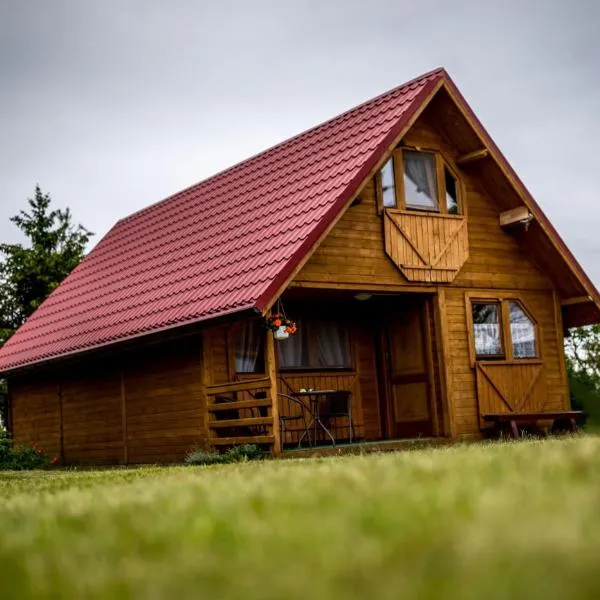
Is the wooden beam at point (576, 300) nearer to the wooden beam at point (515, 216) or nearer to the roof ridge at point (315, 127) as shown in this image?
the wooden beam at point (515, 216)

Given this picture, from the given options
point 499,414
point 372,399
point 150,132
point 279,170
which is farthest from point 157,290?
point 150,132

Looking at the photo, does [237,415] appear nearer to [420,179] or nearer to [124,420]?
[124,420]

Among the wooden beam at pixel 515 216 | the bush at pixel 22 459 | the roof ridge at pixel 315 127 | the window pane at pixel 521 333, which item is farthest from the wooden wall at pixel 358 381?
the bush at pixel 22 459

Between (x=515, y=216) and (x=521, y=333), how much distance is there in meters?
1.86

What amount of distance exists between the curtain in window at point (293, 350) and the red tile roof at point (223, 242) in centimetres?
188

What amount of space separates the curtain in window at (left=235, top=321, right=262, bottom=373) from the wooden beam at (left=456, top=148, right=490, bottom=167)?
13.1ft

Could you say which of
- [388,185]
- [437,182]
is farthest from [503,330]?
[388,185]

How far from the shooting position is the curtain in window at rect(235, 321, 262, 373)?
16297 millimetres

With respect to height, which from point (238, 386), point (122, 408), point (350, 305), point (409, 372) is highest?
point (350, 305)

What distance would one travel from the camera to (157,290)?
17.2 m

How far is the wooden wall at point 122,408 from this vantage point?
52.5ft

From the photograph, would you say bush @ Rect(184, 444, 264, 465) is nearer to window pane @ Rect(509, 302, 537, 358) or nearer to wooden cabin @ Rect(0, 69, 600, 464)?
wooden cabin @ Rect(0, 69, 600, 464)

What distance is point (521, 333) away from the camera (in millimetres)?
17938

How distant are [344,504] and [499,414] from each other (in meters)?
11.9
